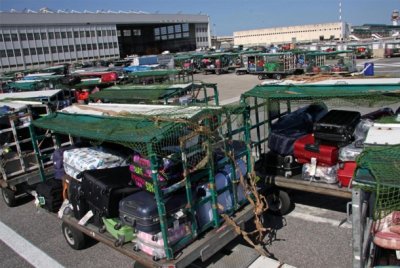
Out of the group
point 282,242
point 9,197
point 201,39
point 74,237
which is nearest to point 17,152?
point 9,197

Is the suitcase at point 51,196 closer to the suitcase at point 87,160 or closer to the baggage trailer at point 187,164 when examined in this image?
the suitcase at point 87,160

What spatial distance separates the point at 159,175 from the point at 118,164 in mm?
1736

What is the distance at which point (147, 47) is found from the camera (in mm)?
103188

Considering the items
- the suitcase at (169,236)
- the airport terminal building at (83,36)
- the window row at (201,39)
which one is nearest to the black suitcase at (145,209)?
the suitcase at (169,236)

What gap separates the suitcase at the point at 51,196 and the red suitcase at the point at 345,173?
4.90 metres

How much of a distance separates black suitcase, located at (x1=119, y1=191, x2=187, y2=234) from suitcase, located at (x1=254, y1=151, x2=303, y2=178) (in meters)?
2.31

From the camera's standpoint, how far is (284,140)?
21.9 ft

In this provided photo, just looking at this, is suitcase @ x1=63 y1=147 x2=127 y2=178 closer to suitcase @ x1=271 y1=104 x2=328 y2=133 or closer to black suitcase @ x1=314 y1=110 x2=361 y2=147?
suitcase @ x1=271 y1=104 x2=328 y2=133

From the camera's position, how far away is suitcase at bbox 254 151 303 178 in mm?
6586

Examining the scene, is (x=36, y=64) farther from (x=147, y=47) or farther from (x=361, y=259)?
(x=361, y=259)

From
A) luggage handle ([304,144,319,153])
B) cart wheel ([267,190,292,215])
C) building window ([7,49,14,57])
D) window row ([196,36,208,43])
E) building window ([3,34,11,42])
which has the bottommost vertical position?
cart wheel ([267,190,292,215])

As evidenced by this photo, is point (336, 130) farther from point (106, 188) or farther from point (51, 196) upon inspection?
point (51, 196)

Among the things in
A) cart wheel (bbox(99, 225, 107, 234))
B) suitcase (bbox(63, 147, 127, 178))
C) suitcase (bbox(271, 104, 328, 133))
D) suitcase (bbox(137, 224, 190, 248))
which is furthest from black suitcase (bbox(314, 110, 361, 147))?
cart wheel (bbox(99, 225, 107, 234))

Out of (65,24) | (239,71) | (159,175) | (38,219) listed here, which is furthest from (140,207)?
(65,24)
